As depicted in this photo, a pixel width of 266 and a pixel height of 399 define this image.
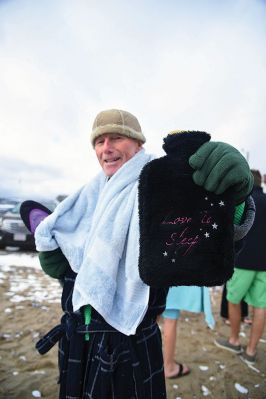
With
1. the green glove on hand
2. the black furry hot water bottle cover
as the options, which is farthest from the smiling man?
the green glove on hand

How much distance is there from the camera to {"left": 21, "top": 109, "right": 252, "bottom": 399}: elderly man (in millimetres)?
1159

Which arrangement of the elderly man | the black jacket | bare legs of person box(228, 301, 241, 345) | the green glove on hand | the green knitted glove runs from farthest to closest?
bare legs of person box(228, 301, 241, 345) → the black jacket → the green knitted glove → the elderly man → the green glove on hand

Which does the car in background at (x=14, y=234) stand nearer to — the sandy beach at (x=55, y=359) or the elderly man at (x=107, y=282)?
the sandy beach at (x=55, y=359)

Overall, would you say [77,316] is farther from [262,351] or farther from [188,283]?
[262,351]

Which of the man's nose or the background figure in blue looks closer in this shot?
the man's nose

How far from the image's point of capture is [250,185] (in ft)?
3.17

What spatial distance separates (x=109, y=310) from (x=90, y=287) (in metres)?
0.13

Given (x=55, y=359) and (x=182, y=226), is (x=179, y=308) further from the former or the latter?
(x=182, y=226)

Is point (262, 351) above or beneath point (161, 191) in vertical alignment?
beneath

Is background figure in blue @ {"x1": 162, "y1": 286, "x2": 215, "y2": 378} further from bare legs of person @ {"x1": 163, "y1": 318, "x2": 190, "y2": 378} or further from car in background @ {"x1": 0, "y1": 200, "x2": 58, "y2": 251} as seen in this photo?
car in background @ {"x1": 0, "y1": 200, "x2": 58, "y2": 251}

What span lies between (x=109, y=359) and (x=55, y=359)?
6.47ft

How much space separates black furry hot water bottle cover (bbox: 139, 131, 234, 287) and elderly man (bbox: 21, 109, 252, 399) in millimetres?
131

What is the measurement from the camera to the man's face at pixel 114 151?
1394 mm

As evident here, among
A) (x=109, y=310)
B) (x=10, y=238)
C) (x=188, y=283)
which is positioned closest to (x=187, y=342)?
(x=109, y=310)
